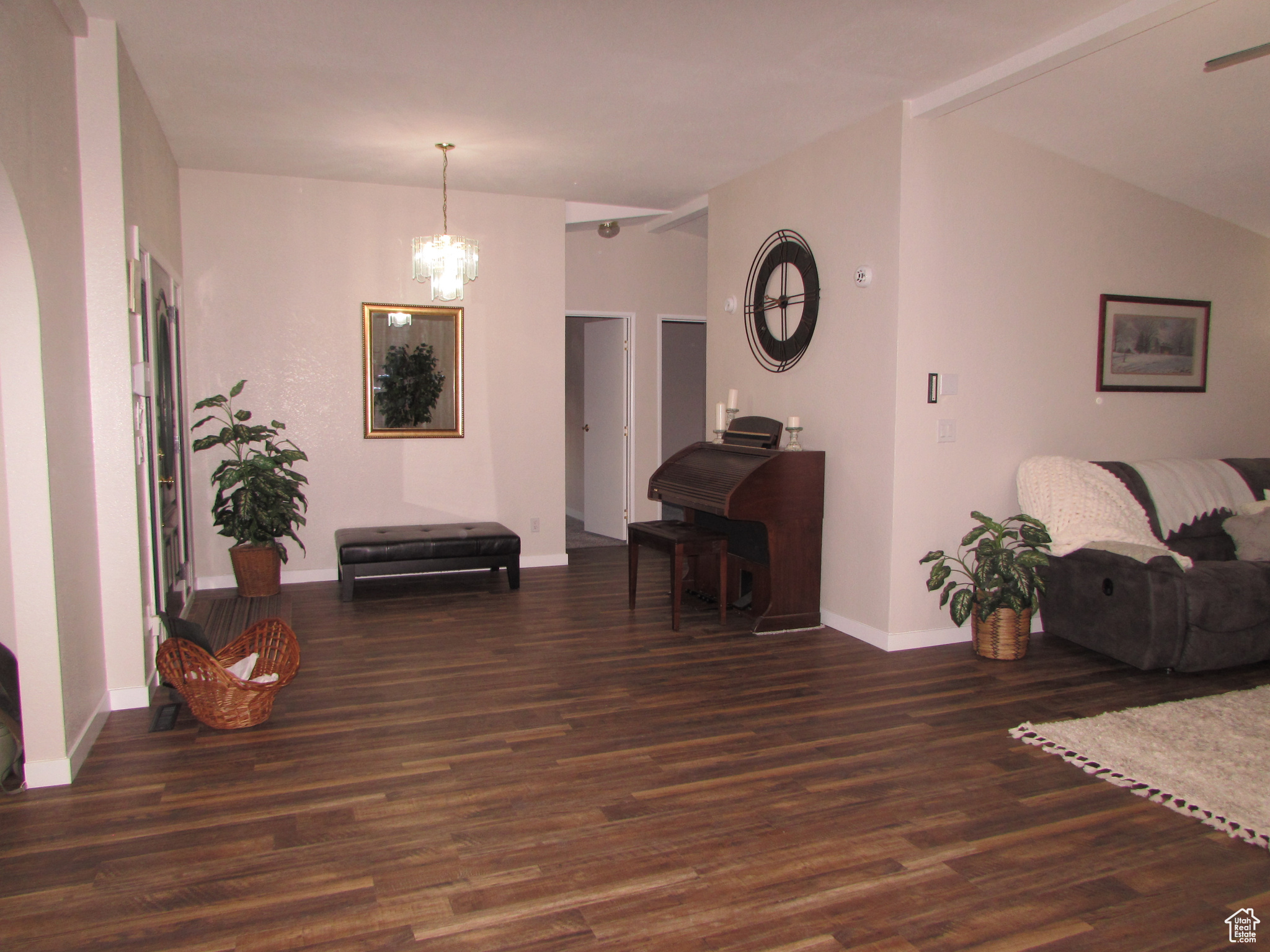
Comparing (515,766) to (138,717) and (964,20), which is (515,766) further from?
(964,20)

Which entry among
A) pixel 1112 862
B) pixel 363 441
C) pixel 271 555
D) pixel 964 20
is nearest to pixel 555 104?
pixel 964 20

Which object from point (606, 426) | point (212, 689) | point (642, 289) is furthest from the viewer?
point (606, 426)

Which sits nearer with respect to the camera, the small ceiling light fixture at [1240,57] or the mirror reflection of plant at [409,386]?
the small ceiling light fixture at [1240,57]

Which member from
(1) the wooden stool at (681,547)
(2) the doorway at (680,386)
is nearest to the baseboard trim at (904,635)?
(1) the wooden stool at (681,547)

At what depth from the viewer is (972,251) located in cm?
420

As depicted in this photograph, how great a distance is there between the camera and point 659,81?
380 centimetres

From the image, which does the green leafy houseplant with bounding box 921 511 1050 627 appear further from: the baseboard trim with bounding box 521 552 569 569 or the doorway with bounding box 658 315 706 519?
the doorway with bounding box 658 315 706 519

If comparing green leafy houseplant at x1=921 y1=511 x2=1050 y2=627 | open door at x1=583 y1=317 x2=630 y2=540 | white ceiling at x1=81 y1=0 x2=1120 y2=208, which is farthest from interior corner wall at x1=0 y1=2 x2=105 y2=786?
open door at x1=583 y1=317 x2=630 y2=540

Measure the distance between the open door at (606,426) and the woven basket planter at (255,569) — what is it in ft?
10.1

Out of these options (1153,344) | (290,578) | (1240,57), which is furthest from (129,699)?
(1153,344)

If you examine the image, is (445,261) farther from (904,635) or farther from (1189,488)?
(1189,488)

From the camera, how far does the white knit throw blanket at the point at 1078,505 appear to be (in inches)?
163

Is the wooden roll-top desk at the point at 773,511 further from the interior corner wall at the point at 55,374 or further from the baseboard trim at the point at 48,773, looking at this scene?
the baseboard trim at the point at 48,773

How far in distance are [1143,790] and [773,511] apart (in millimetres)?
2119
